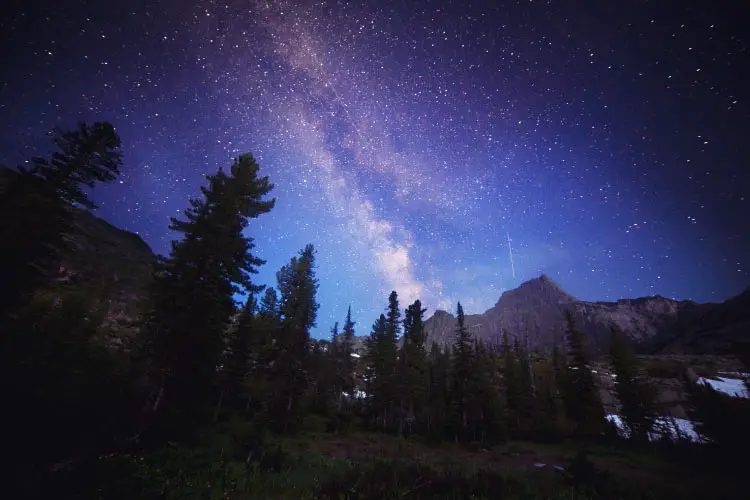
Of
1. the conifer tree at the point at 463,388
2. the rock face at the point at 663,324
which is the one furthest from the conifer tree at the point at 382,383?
the rock face at the point at 663,324

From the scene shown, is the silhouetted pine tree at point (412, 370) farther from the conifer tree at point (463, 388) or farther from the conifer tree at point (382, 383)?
the conifer tree at point (463, 388)

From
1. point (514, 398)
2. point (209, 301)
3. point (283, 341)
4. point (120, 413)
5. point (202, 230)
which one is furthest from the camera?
point (514, 398)

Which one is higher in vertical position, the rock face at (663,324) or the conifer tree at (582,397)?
the rock face at (663,324)

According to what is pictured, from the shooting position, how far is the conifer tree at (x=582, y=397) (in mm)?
32500

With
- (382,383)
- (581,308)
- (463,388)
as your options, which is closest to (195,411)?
(382,383)

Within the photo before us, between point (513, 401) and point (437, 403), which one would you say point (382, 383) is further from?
point (513, 401)

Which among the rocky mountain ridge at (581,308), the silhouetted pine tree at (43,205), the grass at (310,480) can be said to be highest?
the rocky mountain ridge at (581,308)

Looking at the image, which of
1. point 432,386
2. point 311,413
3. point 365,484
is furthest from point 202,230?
point 432,386

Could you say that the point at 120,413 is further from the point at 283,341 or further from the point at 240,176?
the point at 283,341

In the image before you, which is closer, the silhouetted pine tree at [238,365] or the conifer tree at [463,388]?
the silhouetted pine tree at [238,365]

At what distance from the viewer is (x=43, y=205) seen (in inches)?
489

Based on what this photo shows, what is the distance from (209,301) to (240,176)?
7.99 metres

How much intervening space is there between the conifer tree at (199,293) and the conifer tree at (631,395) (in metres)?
40.7

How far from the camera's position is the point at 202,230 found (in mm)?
15742
